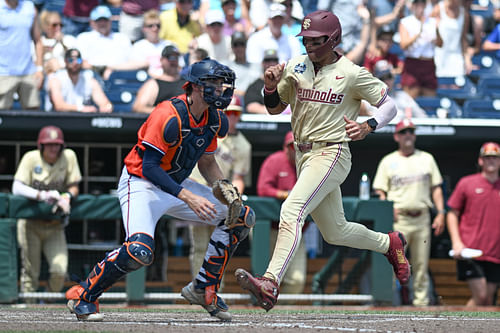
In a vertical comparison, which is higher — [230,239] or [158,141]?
[158,141]

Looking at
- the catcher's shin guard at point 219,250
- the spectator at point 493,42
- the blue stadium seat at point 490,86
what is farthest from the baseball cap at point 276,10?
the catcher's shin guard at point 219,250

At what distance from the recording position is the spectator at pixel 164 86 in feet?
29.2

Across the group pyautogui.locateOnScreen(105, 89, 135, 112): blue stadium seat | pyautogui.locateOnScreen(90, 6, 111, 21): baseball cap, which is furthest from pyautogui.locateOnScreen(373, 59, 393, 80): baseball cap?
pyautogui.locateOnScreen(90, 6, 111, 21): baseball cap

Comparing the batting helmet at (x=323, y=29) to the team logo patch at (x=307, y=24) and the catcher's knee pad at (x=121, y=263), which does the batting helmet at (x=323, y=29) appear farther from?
the catcher's knee pad at (x=121, y=263)

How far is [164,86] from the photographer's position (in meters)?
8.93

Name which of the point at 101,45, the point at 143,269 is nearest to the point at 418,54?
the point at 101,45

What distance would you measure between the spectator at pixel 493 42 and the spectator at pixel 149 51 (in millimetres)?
4658

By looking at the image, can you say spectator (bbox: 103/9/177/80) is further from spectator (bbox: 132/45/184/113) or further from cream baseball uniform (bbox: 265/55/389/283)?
cream baseball uniform (bbox: 265/55/389/283)

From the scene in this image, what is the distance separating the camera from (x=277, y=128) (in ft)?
30.4

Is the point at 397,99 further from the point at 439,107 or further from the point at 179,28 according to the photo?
the point at 179,28

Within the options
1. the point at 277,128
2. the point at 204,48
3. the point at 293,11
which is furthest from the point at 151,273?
the point at 293,11

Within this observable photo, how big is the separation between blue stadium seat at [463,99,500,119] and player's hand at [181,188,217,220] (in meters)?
5.80

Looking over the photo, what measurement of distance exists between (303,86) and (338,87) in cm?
23

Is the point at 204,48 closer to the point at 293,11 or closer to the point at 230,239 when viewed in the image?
the point at 293,11
